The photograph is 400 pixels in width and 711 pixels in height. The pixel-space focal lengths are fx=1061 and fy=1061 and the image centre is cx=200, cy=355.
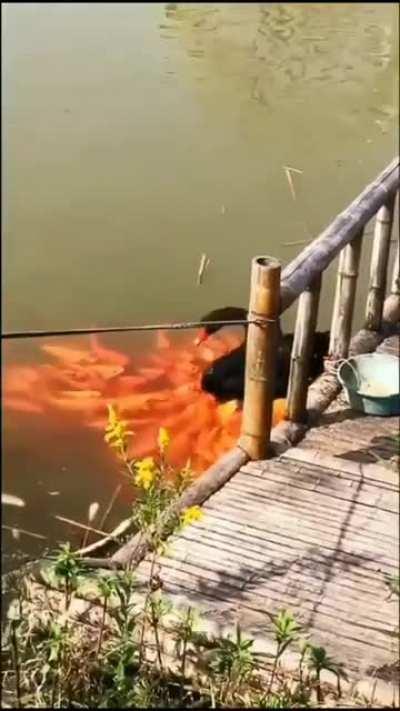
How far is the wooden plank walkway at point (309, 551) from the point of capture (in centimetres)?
270

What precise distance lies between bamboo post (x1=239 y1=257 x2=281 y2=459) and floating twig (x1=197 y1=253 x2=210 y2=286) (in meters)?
2.07

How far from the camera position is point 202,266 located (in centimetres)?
552

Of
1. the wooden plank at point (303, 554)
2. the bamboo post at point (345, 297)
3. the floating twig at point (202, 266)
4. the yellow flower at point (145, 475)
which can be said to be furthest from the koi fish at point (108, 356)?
the yellow flower at point (145, 475)

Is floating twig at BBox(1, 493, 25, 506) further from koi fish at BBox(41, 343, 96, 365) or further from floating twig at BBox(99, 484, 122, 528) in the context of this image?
koi fish at BBox(41, 343, 96, 365)

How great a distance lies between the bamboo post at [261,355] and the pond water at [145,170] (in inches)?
24.1

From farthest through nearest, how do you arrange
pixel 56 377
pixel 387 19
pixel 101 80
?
pixel 387 19, pixel 101 80, pixel 56 377

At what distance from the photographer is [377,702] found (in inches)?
97.7

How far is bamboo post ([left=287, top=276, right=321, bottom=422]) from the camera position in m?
3.60

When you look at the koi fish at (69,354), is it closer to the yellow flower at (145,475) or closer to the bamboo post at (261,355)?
the bamboo post at (261,355)

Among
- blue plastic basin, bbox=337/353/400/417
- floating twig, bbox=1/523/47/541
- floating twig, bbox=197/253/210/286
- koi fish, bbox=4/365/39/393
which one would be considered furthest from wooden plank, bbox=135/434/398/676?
floating twig, bbox=197/253/210/286

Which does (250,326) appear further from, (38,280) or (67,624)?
(38,280)

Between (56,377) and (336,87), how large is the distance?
4.45m

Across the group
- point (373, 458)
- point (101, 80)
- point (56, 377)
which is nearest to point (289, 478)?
point (373, 458)

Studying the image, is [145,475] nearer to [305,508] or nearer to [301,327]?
[305,508]
